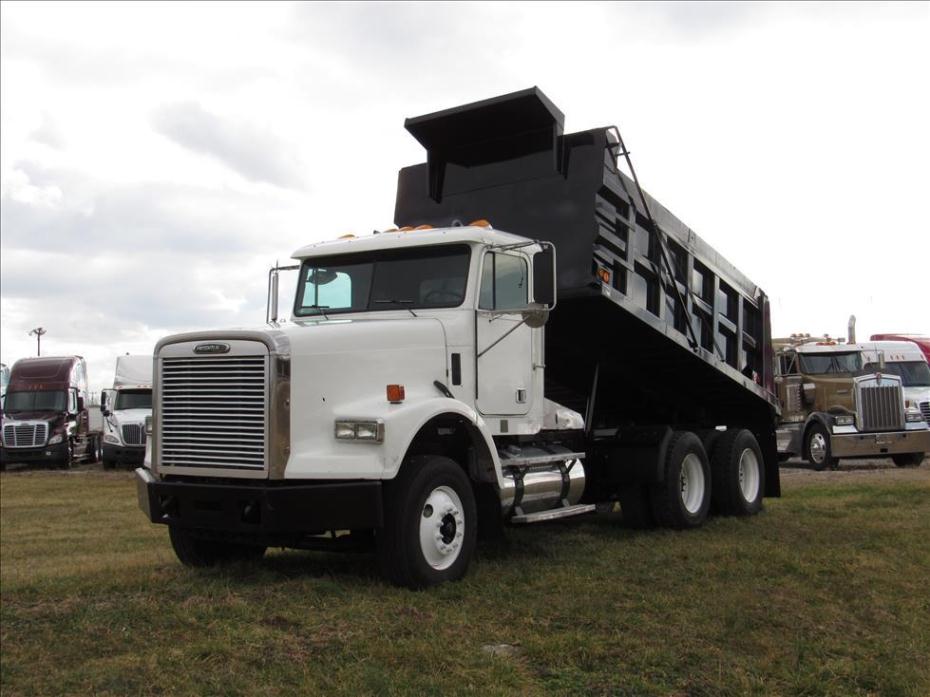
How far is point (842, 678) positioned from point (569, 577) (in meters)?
2.46

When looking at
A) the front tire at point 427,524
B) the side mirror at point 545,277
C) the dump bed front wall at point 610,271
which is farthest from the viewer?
the dump bed front wall at point 610,271

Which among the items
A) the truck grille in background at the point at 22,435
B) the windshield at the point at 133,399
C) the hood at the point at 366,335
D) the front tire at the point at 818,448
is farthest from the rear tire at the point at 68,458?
the hood at the point at 366,335

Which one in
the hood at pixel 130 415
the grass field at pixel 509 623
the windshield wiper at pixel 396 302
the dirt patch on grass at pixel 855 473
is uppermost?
the windshield wiper at pixel 396 302

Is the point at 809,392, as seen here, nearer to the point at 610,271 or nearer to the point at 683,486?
the point at 683,486

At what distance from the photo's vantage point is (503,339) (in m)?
7.46

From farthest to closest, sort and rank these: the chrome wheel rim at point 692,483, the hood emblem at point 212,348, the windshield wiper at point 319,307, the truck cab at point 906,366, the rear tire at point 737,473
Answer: the truck cab at point 906,366 < the rear tire at point 737,473 < the chrome wheel rim at point 692,483 < the windshield wiper at point 319,307 < the hood emblem at point 212,348

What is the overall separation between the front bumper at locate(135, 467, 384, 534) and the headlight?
283mm

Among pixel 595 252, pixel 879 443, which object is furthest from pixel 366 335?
pixel 879 443

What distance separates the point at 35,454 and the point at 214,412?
22152mm

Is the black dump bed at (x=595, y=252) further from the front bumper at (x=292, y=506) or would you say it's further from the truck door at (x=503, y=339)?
the front bumper at (x=292, y=506)

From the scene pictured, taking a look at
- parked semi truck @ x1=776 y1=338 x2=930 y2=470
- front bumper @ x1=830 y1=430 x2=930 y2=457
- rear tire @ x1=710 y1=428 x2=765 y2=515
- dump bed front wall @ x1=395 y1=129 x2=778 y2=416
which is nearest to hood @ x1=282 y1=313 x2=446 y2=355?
dump bed front wall @ x1=395 y1=129 x2=778 y2=416

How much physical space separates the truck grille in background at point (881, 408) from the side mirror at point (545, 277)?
1405 cm

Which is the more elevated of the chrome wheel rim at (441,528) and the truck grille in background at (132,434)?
the truck grille in background at (132,434)

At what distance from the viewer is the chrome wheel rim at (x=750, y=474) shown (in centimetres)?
1080
